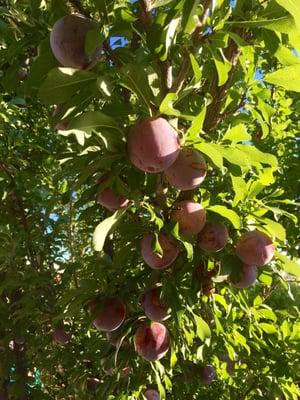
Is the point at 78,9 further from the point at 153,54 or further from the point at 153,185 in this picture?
the point at 153,185

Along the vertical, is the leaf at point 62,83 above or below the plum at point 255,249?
above

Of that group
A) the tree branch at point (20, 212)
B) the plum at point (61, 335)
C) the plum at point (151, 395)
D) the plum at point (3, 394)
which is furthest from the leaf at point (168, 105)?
the plum at point (3, 394)

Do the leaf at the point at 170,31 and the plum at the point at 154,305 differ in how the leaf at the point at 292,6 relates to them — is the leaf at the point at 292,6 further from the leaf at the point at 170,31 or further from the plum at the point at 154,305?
the plum at the point at 154,305

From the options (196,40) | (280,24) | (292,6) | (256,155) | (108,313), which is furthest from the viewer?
(108,313)

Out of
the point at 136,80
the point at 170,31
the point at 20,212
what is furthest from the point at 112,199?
the point at 20,212

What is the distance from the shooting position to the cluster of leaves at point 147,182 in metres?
1.06

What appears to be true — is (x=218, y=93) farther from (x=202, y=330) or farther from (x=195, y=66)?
(x=202, y=330)

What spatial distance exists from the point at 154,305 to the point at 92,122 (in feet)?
2.41

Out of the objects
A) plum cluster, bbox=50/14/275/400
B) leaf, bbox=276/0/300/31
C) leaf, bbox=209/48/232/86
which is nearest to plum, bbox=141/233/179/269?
plum cluster, bbox=50/14/275/400

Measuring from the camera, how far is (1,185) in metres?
2.30

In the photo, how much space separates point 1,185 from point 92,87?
1415mm

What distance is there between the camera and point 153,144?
→ 39.6 inches

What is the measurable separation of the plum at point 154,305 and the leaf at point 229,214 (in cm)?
36

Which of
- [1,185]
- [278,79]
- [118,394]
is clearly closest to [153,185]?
[278,79]
